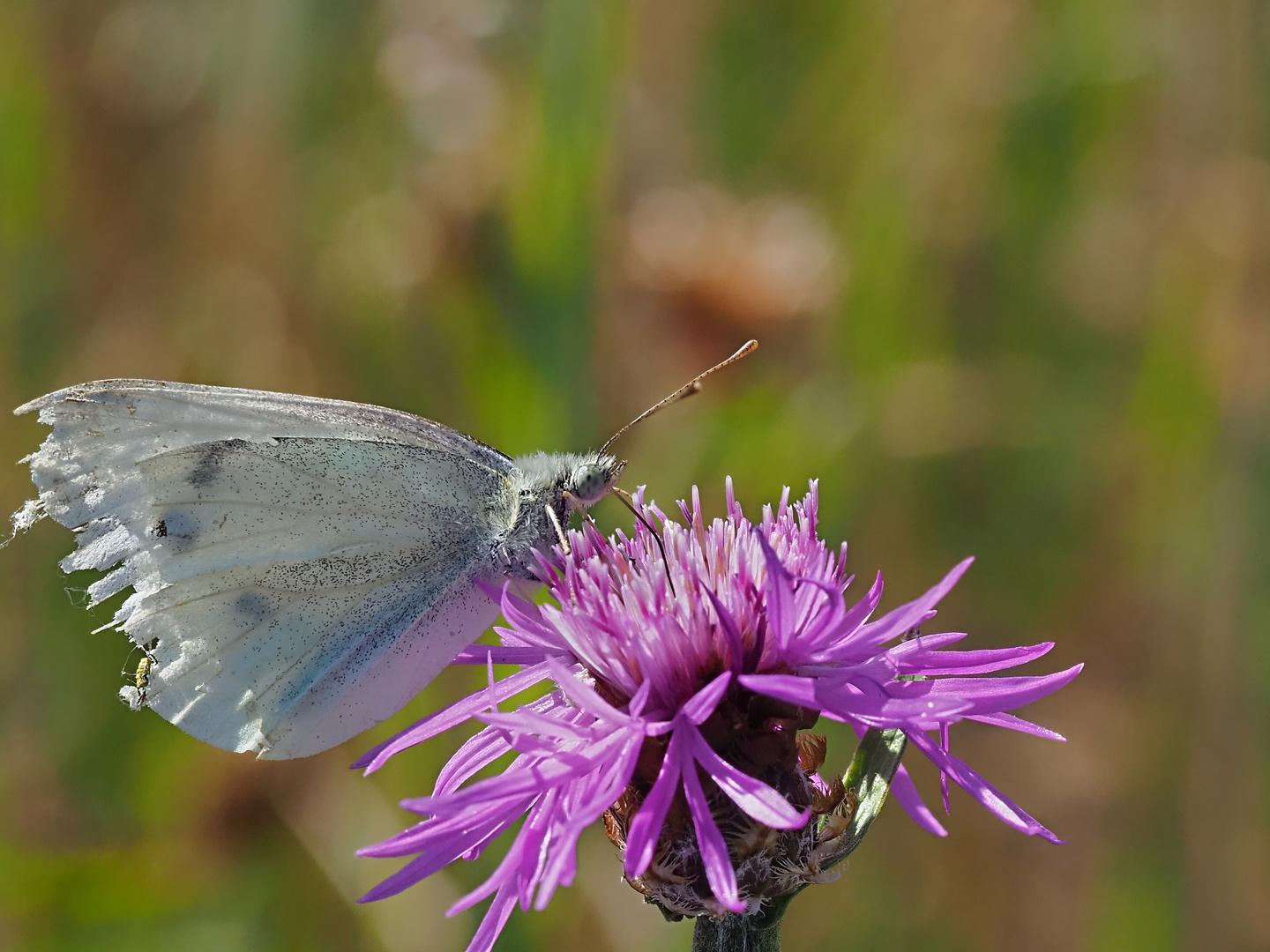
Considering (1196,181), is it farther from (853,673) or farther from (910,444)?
(853,673)

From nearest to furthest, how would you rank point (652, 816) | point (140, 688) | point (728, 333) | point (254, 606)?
point (652, 816) → point (140, 688) → point (254, 606) → point (728, 333)

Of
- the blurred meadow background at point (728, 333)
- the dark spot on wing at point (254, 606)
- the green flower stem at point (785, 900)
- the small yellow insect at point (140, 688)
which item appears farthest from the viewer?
the blurred meadow background at point (728, 333)

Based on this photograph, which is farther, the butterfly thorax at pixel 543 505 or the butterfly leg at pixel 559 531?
the butterfly thorax at pixel 543 505

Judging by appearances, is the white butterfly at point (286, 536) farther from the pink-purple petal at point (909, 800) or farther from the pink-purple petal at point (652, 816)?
the pink-purple petal at point (909, 800)

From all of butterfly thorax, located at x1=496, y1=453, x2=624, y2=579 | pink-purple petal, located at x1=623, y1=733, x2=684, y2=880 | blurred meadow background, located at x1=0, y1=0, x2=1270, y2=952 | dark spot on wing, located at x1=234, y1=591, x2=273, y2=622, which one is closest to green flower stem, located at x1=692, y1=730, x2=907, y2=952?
pink-purple petal, located at x1=623, y1=733, x2=684, y2=880

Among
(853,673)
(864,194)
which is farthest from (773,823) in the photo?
(864,194)

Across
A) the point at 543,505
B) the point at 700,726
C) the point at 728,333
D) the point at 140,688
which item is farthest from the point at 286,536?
the point at 728,333

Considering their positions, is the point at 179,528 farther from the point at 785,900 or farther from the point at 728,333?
the point at 728,333

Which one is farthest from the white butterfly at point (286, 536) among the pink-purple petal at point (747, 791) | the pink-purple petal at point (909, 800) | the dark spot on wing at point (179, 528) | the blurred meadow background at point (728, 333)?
the blurred meadow background at point (728, 333)
